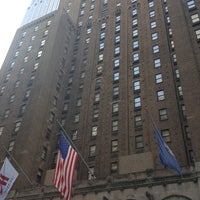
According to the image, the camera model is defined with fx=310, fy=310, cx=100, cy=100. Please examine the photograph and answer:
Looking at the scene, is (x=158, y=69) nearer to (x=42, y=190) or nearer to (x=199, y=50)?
(x=199, y=50)

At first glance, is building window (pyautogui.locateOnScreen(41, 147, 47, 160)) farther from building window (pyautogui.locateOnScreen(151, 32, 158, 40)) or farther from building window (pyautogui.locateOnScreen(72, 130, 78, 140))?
building window (pyautogui.locateOnScreen(151, 32, 158, 40))

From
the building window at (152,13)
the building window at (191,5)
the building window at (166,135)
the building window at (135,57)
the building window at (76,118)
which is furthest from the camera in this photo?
the building window at (152,13)

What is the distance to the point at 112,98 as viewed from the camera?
47.9 meters

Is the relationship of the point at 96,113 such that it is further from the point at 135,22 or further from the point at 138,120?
the point at 135,22

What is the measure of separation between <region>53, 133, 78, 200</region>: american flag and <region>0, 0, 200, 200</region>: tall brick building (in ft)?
27.2

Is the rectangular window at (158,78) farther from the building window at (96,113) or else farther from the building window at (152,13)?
the building window at (152,13)

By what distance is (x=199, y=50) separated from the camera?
41.9 metres

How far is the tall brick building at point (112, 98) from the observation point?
33.4 meters

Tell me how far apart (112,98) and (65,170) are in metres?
25.2

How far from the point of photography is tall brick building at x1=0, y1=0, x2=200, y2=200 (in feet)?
109

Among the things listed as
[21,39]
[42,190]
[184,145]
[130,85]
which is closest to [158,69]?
[130,85]

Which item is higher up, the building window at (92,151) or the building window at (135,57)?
→ the building window at (135,57)

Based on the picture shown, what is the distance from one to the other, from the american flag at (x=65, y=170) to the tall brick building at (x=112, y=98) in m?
8.30

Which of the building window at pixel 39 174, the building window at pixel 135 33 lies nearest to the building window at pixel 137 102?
the building window at pixel 135 33
